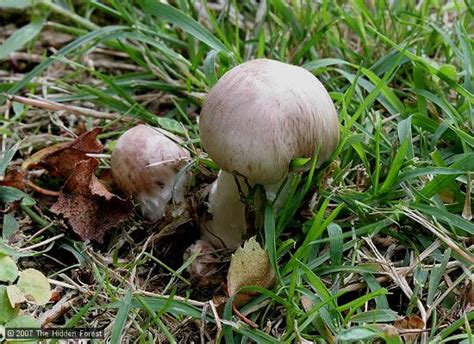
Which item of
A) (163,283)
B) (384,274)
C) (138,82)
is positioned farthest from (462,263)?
(138,82)

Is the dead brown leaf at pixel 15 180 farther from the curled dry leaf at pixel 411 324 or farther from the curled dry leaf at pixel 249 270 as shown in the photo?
the curled dry leaf at pixel 411 324

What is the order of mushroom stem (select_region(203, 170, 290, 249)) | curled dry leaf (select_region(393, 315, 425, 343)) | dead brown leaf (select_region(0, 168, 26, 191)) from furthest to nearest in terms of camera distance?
1. dead brown leaf (select_region(0, 168, 26, 191))
2. mushroom stem (select_region(203, 170, 290, 249))
3. curled dry leaf (select_region(393, 315, 425, 343))

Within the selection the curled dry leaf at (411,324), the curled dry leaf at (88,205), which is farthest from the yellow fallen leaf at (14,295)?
the curled dry leaf at (411,324)

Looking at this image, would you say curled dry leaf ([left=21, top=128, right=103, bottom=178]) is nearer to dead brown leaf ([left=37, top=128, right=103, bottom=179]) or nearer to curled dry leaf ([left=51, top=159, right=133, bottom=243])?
dead brown leaf ([left=37, top=128, right=103, bottom=179])

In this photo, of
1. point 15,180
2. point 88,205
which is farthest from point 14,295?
point 15,180

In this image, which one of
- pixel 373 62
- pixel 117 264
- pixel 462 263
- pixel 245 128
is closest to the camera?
pixel 245 128

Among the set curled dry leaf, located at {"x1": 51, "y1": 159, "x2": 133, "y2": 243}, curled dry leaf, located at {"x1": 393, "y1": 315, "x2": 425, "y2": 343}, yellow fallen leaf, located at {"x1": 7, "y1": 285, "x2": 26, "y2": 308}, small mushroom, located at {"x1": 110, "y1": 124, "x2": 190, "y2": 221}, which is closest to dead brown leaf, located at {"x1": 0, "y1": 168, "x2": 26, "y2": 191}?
curled dry leaf, located at {"x1": 51, "y1": 159, "x2": 133, "y2": 243}

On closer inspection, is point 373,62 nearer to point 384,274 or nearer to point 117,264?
point 384,274
